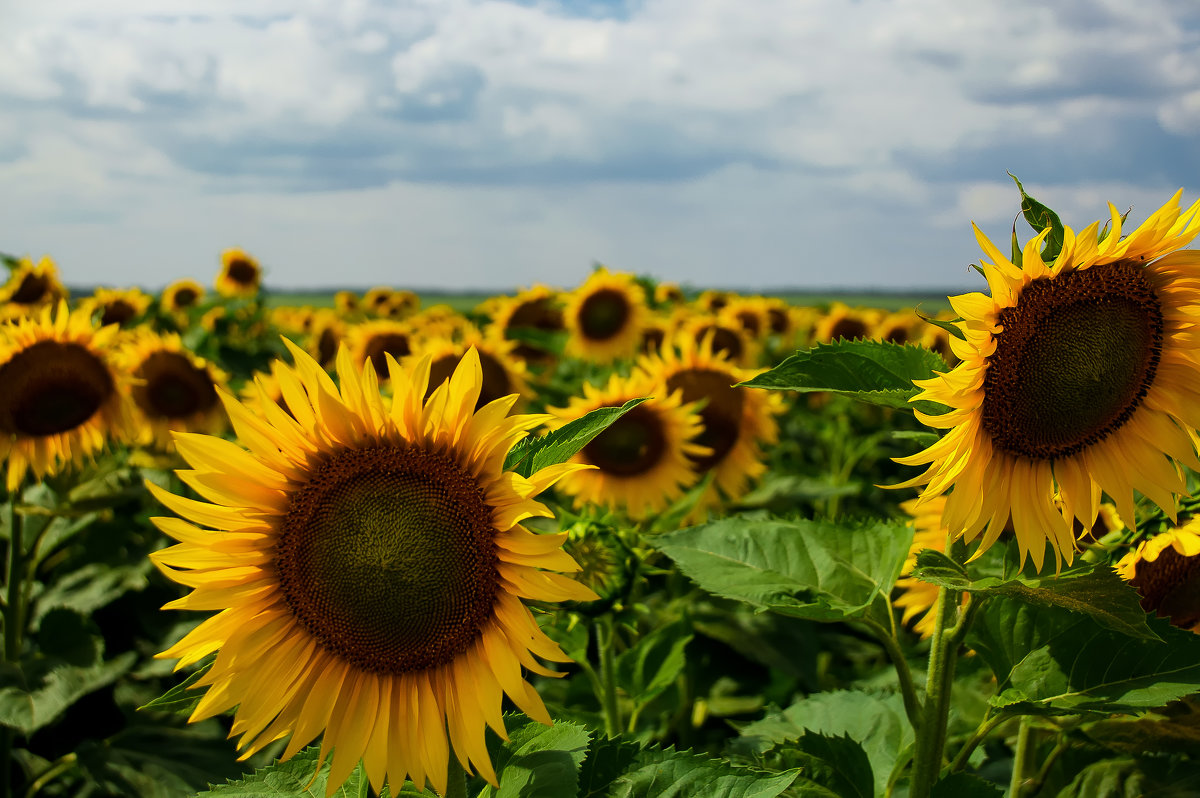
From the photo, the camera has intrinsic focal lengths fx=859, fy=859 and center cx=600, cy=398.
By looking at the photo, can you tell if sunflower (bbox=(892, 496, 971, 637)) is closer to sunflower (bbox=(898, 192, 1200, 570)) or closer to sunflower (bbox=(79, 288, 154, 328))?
sunflower (bbox=(898, 192, 1200, 570))

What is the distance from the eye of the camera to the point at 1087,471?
1.72 meters

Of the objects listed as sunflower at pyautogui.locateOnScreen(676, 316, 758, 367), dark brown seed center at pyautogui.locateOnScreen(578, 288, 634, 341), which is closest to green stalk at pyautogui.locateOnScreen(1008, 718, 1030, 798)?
sunflower at pyautogui.locateOnScreen(676, 316, 758, 367)

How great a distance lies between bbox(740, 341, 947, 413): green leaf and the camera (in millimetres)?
1623

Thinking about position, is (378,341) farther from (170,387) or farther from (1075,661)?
(1075,661)

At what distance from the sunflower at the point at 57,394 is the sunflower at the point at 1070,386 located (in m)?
3.47

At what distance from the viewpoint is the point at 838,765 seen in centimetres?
189

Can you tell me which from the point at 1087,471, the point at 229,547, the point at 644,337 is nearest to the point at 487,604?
the point at 229,547

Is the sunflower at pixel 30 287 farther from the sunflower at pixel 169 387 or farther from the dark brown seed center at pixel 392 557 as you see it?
the dark brown seed center at pixel 392 557

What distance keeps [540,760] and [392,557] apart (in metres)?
0.45

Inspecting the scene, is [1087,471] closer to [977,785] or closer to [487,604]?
[977,785]

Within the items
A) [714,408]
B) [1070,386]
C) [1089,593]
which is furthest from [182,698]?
[714,408]

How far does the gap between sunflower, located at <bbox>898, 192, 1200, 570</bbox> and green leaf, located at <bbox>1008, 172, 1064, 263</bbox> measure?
0.06m

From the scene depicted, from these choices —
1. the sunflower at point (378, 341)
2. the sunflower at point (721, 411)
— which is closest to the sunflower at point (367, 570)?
the sunflower at point (721, 411)

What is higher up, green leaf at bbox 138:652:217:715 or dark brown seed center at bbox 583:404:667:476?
dark brown seed center at bbox 583:404:667:476
